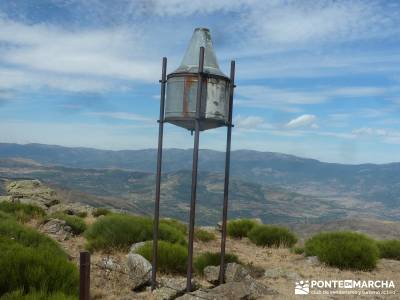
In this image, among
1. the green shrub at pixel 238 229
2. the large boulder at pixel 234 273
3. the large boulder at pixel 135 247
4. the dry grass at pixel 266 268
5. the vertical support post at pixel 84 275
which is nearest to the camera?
the vertical support post at pixel 84 275

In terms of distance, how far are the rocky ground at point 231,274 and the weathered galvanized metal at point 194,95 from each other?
369cm

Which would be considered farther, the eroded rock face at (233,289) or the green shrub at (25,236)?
the green shrub at (25,236)

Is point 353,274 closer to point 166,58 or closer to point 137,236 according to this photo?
point 137,236

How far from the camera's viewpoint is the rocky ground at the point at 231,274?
31.7ft

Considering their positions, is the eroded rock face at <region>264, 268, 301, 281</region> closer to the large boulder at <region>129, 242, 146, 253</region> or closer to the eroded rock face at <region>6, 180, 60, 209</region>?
the large boulder at <region>129, 242, 146, 253</region>

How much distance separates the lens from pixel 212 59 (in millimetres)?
10656

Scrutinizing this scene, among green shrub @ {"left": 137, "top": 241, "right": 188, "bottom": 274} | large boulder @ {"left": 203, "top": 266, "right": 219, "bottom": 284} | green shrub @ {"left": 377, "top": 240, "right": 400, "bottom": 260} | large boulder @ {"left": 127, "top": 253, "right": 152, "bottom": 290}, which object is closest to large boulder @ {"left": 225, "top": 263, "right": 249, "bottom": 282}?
large boulder @ {"left": 203, "top": 266, "right": 219, "bottom": 284}

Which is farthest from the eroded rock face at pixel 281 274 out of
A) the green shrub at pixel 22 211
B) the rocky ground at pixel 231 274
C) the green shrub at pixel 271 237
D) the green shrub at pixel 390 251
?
the green shrub at pixel 22 211

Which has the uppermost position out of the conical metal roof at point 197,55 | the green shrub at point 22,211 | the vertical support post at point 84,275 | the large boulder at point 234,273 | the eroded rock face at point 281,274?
the conical metal roof at point 197,55

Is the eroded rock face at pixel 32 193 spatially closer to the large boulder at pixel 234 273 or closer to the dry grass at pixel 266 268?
the dry grass at pixel 266 268

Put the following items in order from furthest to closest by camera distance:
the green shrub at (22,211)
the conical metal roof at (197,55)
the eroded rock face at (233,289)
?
the green shrub at (22,211)
the conical metal roof at (197,55)
the eroded rock face at (233,289)

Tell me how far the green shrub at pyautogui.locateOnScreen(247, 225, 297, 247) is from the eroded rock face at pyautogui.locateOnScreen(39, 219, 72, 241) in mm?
8071

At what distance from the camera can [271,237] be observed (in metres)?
19.6

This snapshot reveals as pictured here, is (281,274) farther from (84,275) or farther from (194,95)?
(84,275)
